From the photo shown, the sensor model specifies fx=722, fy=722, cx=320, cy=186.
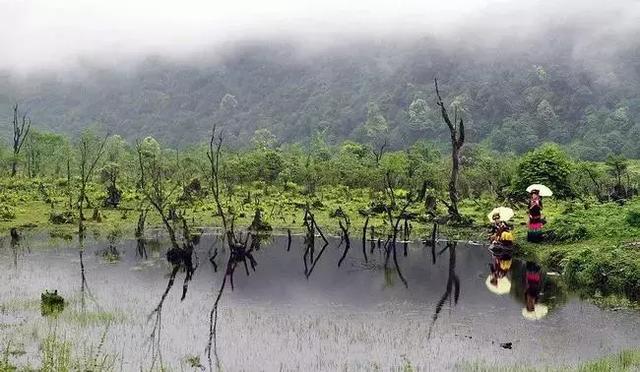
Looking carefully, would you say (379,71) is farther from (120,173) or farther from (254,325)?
(254,325)

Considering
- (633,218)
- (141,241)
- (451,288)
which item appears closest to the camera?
(451,288)

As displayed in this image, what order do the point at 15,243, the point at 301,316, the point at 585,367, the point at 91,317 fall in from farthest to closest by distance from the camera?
the point at 15,243, the point at 301,316, the point at 91,317, the point at 585,367

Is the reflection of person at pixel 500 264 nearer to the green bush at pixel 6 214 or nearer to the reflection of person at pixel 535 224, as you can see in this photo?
the reflection of person at pixel 535 224

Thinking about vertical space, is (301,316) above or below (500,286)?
below

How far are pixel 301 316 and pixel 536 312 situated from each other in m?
7.87

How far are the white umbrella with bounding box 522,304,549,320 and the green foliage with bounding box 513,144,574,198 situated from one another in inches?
1048

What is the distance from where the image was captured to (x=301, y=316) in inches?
914

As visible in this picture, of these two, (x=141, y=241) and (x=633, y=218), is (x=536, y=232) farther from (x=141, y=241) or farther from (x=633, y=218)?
(x=141, y=241)

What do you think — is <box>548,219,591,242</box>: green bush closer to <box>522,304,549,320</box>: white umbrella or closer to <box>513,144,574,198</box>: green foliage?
<box>522,304,549,320</box>: white umbrella

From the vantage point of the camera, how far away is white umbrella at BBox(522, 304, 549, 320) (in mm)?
23469

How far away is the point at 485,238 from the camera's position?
38.5 metres

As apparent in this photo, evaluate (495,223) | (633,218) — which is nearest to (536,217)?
(495,223)

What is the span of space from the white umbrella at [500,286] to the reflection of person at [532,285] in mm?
683

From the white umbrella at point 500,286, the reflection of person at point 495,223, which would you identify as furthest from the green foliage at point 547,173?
the white umbrella at point 500,286
